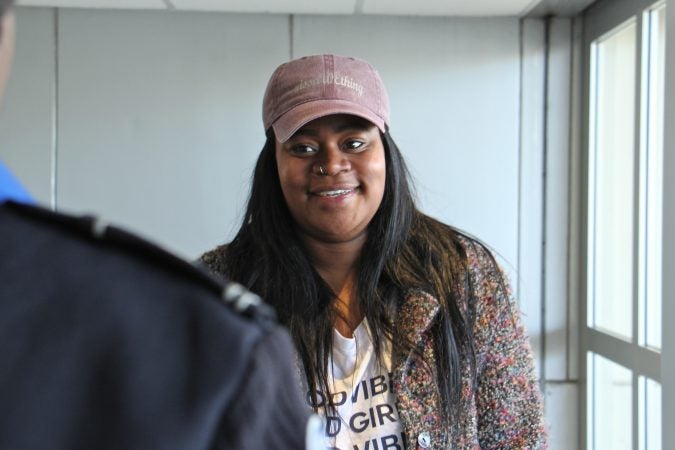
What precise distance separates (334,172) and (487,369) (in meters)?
0.46

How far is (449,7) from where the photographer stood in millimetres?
2580

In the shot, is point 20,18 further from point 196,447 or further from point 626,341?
point 196,447

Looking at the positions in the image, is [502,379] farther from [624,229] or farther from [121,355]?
[624,229]

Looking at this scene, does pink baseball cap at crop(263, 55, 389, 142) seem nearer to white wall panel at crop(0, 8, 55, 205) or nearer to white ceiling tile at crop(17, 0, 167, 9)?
white ceiling tile at crop(17, 0, 167, 9)

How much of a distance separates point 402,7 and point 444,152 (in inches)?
21.6

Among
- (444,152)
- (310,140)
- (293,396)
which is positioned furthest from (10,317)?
(444,152)

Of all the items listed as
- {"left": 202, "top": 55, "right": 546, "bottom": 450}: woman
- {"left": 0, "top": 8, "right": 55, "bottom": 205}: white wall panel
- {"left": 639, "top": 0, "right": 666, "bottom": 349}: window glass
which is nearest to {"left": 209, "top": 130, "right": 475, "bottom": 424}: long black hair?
{"left": 202, "top": 55, "right": 546, "bottom": 450}: woman

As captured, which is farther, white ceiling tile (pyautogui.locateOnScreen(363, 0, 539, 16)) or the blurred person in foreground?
white ceiling tile (pyautogui.locateOnScreen(363, 0, 539, 16))

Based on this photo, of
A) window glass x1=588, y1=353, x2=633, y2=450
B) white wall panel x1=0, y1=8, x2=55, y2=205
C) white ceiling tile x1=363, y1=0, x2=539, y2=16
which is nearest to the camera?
window glass x1=588, y1=353, x2=633, y2=450

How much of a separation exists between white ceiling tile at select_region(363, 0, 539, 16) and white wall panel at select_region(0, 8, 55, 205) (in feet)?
3.89

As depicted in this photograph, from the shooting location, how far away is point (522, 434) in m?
1.33

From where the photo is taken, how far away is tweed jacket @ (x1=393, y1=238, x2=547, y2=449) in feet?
4.20

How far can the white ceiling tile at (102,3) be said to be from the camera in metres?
2.53

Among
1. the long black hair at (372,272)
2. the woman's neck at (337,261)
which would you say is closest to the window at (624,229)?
the long black hair at (372,272)
